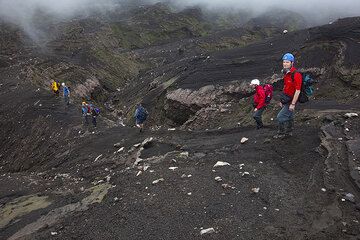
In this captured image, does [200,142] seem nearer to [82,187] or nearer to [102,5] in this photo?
[82,187]

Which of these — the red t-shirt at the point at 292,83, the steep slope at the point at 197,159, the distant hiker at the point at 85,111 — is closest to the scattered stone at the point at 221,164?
the steep slope at the point at 197,159

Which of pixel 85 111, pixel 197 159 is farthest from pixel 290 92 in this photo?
pixel 85 111

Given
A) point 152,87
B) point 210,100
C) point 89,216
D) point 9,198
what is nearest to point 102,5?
point 152,87

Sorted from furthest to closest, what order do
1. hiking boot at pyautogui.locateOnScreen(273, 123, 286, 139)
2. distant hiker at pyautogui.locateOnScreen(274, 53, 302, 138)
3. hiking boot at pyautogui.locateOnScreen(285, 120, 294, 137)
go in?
hiking boot at pyautogui.locateOnScreen(273, 123, 286, 139) < hiking boot at pyautogui.locateOnScreen(285, 120, 294, 137) < distant hiker at pyautogui.locateOnScreen(274, 53, 302, 138)

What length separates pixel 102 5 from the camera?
310 ft

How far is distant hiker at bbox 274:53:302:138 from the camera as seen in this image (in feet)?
Result: 28.9

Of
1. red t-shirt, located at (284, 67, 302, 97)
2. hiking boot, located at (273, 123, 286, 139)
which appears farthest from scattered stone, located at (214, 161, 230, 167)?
red t-shirt, located at (284, 67, 302, 97)

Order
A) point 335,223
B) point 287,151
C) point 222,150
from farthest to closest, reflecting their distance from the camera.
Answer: point 222,150 → point 287,151 → point 335,223

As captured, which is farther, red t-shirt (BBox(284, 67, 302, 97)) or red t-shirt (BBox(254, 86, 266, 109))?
red t-shirt (BBox(254, 86, 266, 109))

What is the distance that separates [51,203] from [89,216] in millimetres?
3123

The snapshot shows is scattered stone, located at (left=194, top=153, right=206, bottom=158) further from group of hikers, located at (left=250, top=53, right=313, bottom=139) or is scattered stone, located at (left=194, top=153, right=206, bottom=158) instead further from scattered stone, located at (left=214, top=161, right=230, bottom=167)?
group of hikers, located at (left=250, top=53, right=313, bottom=139)

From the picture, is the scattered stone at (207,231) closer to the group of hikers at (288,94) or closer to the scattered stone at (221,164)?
the scattered stone at (221,164)

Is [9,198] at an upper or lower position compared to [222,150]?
lower

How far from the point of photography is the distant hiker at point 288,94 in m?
8.80
